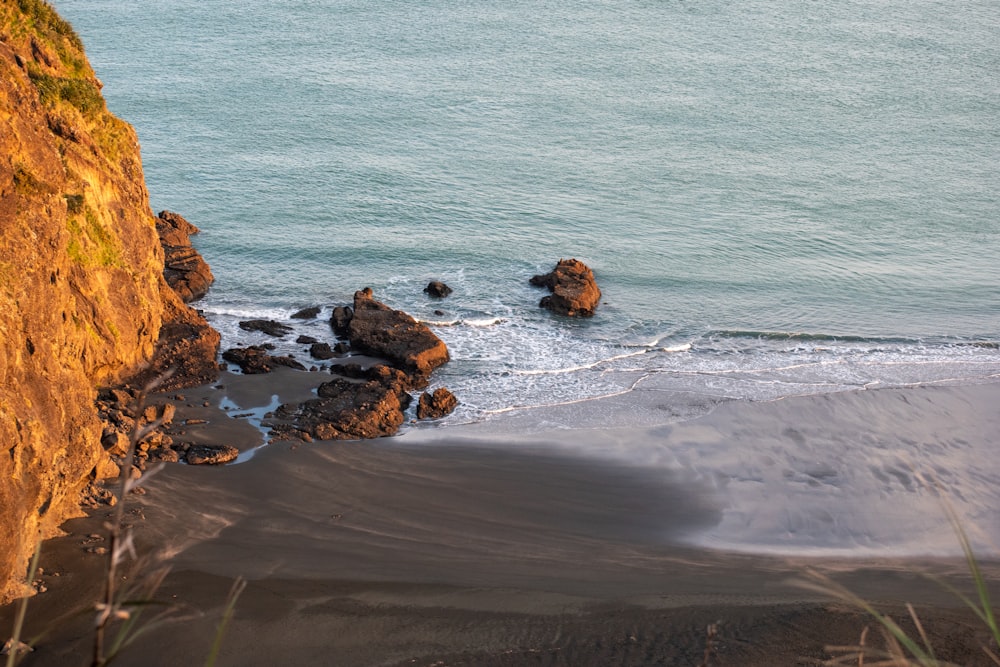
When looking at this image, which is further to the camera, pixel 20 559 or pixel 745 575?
pixel 745 575

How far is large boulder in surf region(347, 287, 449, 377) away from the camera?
20.7 metres

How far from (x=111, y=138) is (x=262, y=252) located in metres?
10.2

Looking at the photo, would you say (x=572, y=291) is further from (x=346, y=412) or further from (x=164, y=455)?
(x=164, y=455)

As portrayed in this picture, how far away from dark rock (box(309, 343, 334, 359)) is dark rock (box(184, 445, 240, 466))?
4854mm

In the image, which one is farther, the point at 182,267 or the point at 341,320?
the point at 182,267

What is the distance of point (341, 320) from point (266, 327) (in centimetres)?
170

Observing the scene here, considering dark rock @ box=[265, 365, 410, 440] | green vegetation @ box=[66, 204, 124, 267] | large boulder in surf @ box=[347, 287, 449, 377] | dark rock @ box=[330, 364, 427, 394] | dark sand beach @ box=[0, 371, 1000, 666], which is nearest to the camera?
dark sand beach @ box=[0, 371, 1000, 666]

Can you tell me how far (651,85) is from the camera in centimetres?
4847

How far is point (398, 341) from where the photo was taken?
2116 centimetres

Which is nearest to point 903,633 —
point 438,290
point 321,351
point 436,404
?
point 436,404

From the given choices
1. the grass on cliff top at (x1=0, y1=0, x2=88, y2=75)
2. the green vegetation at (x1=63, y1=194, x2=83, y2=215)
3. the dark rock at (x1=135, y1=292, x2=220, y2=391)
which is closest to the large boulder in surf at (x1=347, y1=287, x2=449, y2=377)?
the dark rock at (x1=135, y1=292, x2=220, y2=391)

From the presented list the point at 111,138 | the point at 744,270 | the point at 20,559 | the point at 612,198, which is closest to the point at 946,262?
the point at 744,270

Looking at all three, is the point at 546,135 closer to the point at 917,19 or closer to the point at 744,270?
the point at 744,270

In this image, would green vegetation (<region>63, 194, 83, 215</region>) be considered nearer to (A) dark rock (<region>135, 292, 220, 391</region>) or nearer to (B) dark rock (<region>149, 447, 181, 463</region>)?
(A) dark rock (<region>135, 292, 220, 391</region>)
